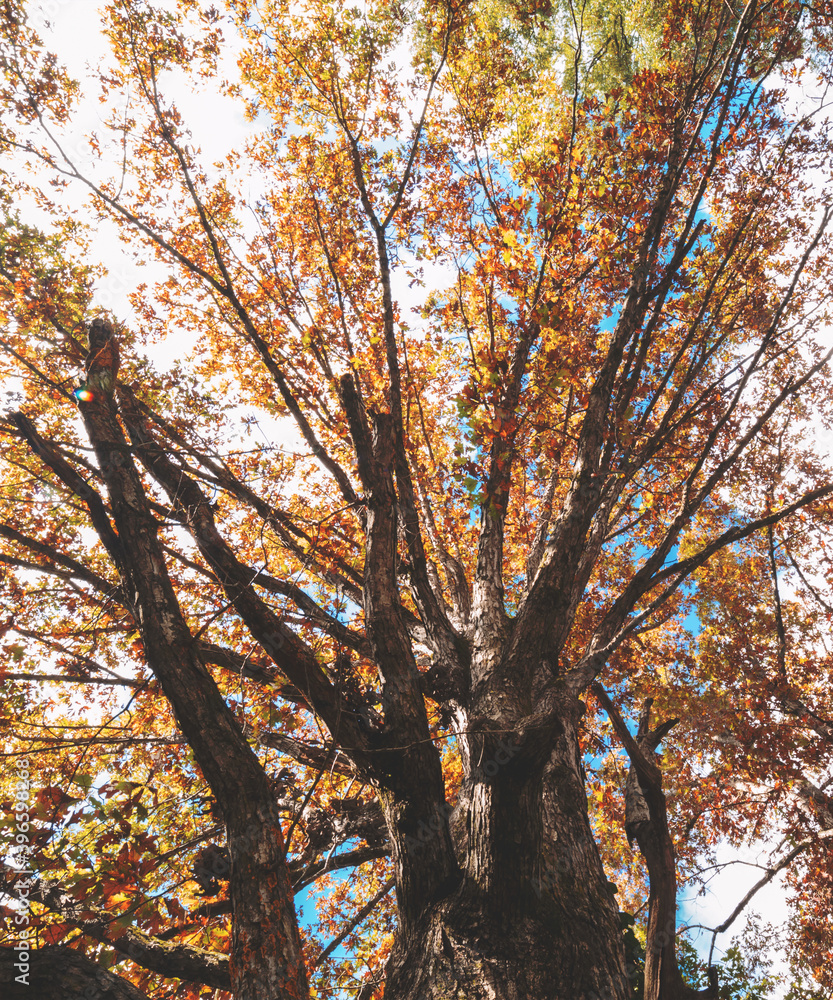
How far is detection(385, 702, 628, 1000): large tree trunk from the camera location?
247 centimetres

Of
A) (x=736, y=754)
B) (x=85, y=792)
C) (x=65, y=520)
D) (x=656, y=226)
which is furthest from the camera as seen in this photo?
(x=736, y=754)

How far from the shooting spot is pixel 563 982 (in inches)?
97.1

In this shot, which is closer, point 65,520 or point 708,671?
point 65,520

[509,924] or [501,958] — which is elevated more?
[509,924]

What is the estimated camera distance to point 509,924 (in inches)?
104

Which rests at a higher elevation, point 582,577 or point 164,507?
point 164,507

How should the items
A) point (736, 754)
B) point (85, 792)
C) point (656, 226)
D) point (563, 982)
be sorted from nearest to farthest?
point (563, 982) → point (85, 792) → point (656, 226) → point (736, 754)

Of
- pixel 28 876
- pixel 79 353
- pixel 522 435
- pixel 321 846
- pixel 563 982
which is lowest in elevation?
pixel 563 982

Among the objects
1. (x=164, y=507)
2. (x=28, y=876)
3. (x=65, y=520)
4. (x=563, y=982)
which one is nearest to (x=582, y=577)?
(x=563, y=982)

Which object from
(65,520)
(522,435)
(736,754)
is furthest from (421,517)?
(736,754)

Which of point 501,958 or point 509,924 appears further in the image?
point 509,924

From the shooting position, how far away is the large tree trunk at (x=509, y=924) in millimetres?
2467

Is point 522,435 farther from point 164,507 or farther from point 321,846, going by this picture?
point 321,846

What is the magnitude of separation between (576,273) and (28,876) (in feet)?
29.9
